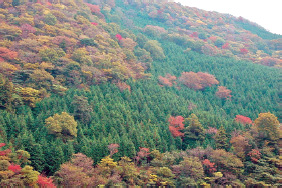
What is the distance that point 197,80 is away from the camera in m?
61.6

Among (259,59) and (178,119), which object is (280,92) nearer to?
(259,59)

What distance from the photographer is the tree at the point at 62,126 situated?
30688 mm

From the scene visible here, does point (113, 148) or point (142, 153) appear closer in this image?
point (113, 148)

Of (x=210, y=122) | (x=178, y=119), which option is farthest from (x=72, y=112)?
(x=210, y=122)

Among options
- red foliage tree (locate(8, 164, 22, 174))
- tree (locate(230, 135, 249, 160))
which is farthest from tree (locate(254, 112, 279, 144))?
red foliage tree (locate(8, 164, 22, 174))

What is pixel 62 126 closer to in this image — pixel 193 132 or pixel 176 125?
pixel 176 125

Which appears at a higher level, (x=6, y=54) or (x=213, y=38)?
(x=213, y=38)

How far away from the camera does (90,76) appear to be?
4534 centimetres

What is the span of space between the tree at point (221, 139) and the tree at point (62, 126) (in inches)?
769

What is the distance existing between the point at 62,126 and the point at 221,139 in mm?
21672

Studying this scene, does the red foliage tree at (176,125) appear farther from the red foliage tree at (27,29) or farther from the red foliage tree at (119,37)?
the red foliage tree at (119,37)

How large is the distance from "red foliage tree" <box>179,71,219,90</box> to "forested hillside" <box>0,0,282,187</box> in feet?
0.91

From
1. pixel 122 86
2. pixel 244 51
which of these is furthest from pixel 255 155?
pixel 244 51

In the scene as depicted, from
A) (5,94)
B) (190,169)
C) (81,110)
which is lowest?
(81,110)
